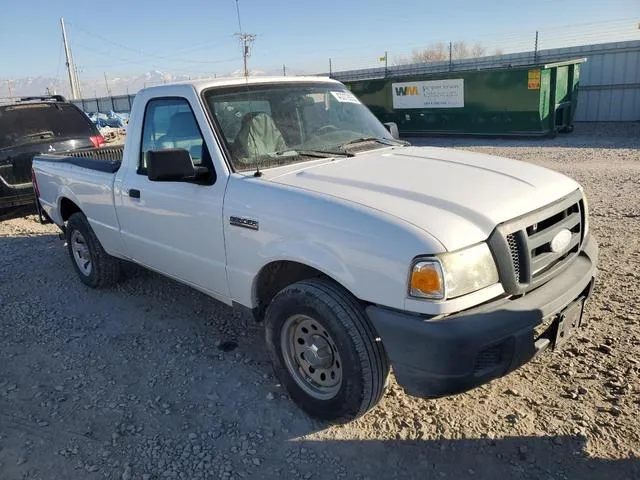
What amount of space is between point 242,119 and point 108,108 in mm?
38093

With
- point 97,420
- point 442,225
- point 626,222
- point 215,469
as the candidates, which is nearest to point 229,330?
point 97,420

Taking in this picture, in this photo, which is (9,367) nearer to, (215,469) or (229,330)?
(229,330)

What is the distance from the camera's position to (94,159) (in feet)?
17.2

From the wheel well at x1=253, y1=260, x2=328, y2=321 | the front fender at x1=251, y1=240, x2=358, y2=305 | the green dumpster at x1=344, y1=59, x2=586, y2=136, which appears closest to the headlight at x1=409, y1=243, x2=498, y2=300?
the front fender at x1=251, y1=240, x2=358, y2=305

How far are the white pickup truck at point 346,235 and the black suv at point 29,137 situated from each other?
4247 mm

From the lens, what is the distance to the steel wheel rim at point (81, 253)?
542 centimetres

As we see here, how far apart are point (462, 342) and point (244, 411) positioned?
1.56 metres

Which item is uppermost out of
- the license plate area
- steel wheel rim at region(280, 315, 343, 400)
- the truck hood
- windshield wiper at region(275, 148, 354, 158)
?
windshield wiper at region(275, 148, 354, 158)

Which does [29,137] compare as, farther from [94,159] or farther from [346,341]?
[346,341]

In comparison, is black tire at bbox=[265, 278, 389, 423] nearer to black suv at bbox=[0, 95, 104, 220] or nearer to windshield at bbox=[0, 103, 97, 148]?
black suv at bbox=[0, 95, 104, 220]

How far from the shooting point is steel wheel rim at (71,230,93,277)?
5.42 meters

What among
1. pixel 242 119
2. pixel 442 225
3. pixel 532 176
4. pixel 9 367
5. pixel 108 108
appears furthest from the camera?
pixel 108 108

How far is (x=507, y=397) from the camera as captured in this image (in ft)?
10.7

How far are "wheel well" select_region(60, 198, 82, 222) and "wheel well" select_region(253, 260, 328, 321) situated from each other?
2.99m
